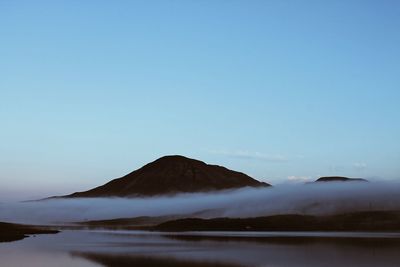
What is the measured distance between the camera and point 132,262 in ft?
161

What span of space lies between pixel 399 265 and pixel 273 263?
995 centimetres

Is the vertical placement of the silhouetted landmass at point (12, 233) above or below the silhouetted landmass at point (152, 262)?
above

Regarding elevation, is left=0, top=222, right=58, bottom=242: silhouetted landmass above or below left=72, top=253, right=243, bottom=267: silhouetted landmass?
above

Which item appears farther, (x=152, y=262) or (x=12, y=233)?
(x=12, y=233)

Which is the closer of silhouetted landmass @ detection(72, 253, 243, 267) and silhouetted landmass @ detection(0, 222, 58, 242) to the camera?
silhouetted landmass @ detection(72, 253, 243, 267)

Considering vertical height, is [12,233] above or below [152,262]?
above

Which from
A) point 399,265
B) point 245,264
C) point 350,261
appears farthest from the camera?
point 350,261

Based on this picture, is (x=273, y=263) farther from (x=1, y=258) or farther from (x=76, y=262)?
(x=1, y=258)

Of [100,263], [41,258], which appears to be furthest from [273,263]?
[41,258]

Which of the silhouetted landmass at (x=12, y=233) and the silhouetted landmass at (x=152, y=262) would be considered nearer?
the silhouetted landmass at (x=152, y=262)

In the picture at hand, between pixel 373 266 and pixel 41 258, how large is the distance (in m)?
29.5

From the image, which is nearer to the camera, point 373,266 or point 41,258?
point 373,266

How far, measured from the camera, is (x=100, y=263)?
48688 mm

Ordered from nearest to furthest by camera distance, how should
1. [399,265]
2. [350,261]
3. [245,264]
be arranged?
[399,265]
[245,264]
[350,261]
